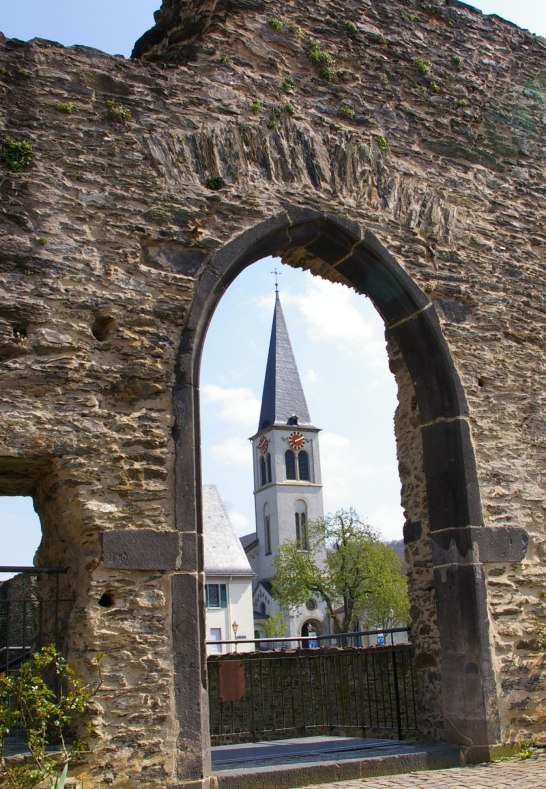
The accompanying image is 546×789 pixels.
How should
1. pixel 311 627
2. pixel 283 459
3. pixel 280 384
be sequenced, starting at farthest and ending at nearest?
pixel 283 459
pixel 280 384
pixel 311 627

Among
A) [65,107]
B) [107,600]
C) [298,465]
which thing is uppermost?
[298,465]

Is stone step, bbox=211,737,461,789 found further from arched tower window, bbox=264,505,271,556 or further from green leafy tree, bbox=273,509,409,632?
arched tower window, bbox=264,505,271,556

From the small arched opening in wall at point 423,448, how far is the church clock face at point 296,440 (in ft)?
177

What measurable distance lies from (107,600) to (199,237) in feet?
9.01

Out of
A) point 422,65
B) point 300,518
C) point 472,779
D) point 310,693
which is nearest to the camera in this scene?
Result: point 472,779

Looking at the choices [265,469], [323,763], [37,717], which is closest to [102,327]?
[37,717]

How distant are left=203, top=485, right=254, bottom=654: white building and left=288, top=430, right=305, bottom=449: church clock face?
860 inches

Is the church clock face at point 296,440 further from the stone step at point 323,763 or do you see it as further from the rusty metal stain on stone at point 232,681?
the stone step at point 323,763

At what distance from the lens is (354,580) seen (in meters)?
41.3

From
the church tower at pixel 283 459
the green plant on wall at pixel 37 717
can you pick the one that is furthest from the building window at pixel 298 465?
the green plant on wall at pixel 37 717

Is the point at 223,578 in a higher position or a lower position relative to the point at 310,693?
higher

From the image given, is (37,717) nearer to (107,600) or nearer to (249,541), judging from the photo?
(107,600)

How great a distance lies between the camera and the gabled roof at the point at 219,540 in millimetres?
38094

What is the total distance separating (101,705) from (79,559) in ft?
3.04
